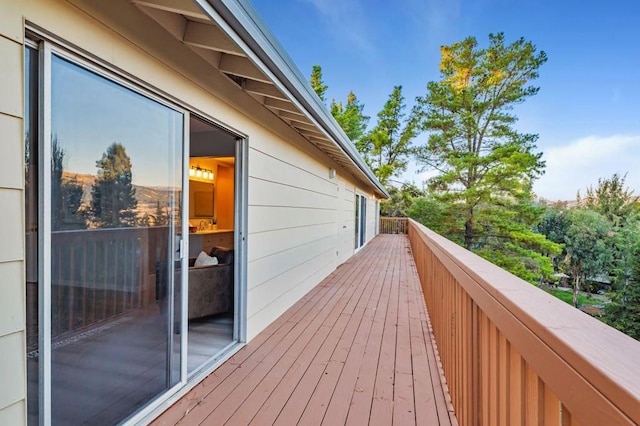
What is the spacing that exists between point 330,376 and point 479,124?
1665 centimetres

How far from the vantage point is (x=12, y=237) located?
4.02 ft

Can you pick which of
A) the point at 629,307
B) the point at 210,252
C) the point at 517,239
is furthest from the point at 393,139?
the point at 210,252

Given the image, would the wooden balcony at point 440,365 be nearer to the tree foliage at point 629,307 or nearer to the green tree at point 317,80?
the tree foliage at point 629,307

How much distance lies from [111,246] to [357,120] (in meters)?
21.2

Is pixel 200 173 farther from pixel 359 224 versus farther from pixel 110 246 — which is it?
pixel 359 224

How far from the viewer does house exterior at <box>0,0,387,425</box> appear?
126 cm

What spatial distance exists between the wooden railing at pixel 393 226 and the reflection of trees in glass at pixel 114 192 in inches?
729

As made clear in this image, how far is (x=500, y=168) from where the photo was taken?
43.4 ft

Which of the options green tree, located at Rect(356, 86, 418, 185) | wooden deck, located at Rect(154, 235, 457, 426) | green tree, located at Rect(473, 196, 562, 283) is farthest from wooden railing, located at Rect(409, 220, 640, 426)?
green tree, located at Rect(356, 86, 418, 185)

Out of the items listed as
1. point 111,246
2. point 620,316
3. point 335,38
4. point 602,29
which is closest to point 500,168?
point 602,29

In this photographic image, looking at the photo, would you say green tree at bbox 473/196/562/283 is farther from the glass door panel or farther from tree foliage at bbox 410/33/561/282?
the glass door panel

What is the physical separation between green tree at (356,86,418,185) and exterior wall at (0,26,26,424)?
2235 cm

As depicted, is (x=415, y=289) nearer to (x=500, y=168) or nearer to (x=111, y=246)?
(x=111, y=246)

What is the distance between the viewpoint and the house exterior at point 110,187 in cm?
126
